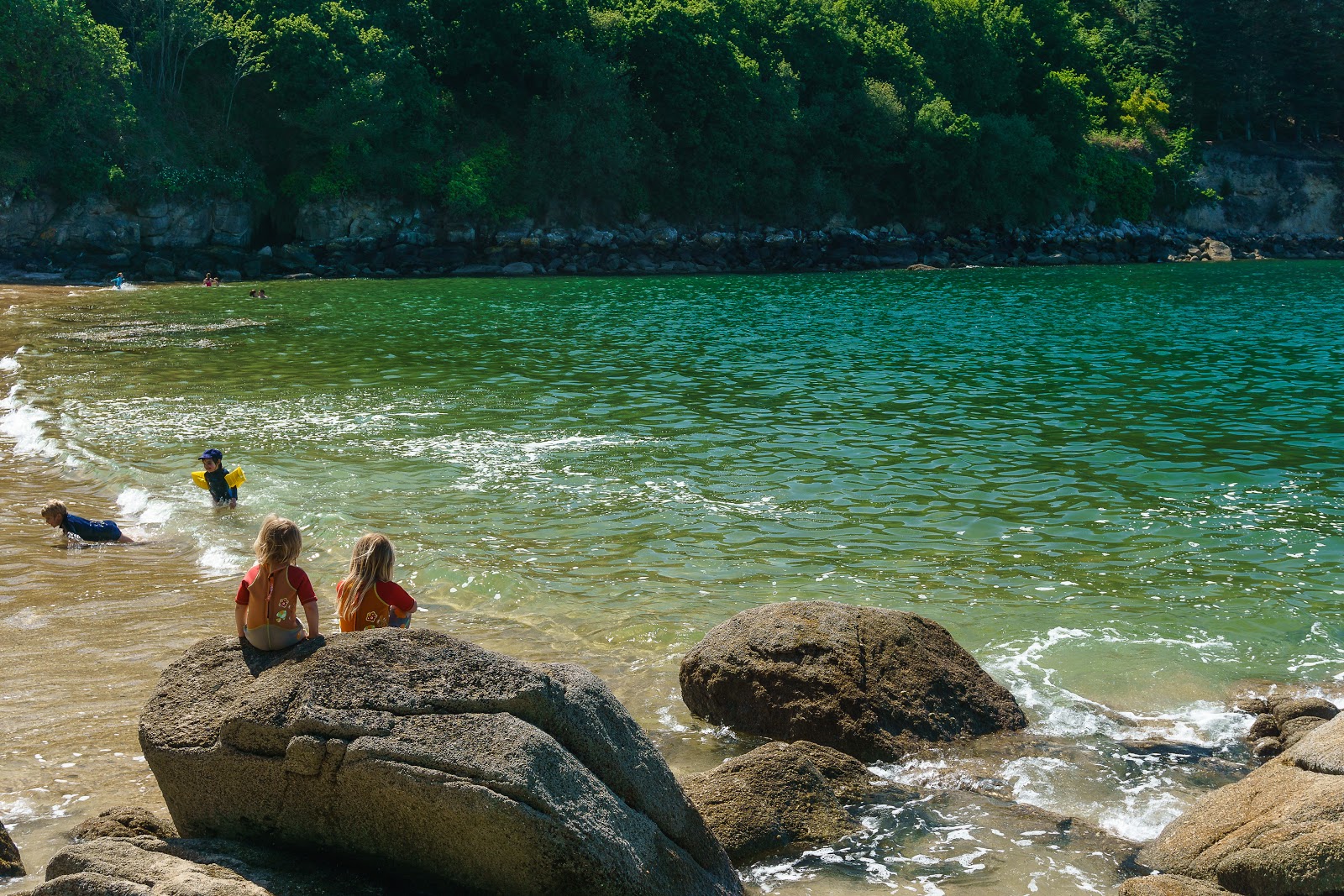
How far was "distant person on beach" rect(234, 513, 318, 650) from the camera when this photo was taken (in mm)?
5461

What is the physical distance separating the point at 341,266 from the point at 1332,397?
46.7 meters

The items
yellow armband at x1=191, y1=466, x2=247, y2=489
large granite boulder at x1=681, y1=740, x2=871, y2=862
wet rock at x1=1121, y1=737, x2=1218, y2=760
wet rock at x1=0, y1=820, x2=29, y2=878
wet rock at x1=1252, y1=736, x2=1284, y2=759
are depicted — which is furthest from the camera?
yellow armband at x1=191, y1=466, x2=247, y2=489

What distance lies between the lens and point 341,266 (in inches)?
2223

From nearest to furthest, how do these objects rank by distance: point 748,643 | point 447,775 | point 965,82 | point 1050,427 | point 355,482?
point 447,775, point 748,643, point 355,482, point 1050,427, point 965,82

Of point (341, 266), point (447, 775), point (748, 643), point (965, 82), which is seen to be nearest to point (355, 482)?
point (748, 643)

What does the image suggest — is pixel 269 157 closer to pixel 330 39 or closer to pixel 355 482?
pixel 330 39

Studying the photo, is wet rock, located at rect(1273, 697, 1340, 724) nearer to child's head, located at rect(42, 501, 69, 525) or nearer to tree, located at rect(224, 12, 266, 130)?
child's head, located at rect(42, 501, 69, 525)

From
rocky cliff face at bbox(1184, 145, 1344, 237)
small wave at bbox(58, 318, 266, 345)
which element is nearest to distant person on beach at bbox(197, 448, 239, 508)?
small wave at bbox(58, 318, 266, 345)

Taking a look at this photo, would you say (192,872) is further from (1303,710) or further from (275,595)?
(1303,710)

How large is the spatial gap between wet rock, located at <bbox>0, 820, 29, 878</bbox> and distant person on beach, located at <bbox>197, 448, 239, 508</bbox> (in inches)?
321

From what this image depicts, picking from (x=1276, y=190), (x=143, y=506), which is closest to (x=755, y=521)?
(x=143, y=506)

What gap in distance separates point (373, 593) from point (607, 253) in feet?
188

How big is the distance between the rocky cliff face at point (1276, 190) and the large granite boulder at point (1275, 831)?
303ft

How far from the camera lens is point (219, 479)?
1345 centimetres
